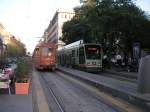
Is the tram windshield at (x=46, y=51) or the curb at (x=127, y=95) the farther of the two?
the tram windshield at (x=46, y=51)

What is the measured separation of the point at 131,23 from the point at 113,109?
1436 inches

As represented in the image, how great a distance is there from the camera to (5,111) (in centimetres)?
1207

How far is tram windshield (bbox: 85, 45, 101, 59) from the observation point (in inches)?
1750

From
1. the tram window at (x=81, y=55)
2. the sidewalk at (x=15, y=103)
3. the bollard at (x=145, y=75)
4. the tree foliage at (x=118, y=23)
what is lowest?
the sidewalk at (x=15, y=103)

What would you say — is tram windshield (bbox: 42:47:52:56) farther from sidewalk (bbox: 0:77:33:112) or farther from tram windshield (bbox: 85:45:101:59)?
sidewalk (bbox: 0:77:33:112)

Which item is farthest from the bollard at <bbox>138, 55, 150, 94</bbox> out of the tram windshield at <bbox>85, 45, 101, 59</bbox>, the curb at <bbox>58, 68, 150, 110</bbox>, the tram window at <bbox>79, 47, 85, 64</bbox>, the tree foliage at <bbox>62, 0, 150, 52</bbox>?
the tree foliage at <bbox>62, 0, 150, 52</bbox>

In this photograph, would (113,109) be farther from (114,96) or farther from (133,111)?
(114,96)

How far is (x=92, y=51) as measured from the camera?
44.8 meters

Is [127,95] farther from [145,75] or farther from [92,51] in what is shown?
[92,51]

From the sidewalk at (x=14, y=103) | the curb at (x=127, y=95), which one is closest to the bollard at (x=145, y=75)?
the curb at (x=127, y=95)

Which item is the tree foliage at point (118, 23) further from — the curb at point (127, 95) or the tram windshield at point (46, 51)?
the curb at point (127, 95)

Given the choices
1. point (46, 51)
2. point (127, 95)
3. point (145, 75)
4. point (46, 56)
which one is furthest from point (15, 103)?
point (46, 51)

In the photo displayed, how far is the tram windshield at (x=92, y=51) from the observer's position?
44.4 m

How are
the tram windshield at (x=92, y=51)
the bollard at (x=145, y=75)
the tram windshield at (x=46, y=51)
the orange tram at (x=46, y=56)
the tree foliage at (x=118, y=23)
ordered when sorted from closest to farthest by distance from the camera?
1. the bollard at (x=145, y=75)
2. the tram windshield at (x=92, y=51)
3. the orange tram at (x=46, y=56)
4. the tram windshield at (x=46, y=51)
5. the tree foliage at (x=118, y=23)
